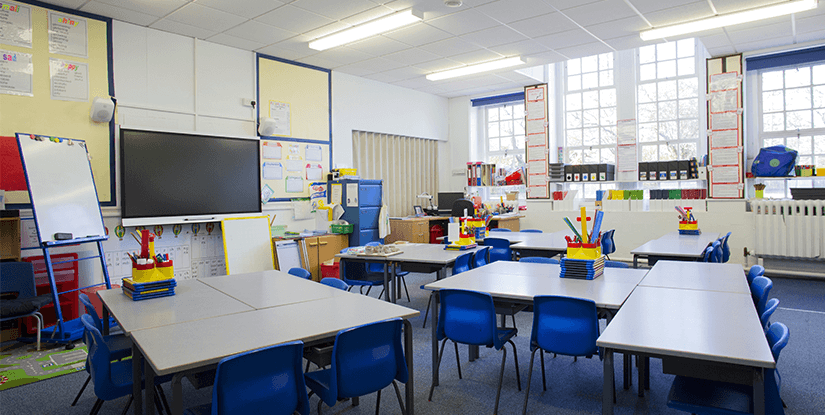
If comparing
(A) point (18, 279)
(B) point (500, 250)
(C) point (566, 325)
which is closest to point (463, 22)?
(B) point (500, 250)

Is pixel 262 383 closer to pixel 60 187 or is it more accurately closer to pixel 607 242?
pixel 60 187

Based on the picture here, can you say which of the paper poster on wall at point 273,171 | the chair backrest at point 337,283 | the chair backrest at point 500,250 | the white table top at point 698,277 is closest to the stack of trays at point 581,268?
the white table top at point 698,277

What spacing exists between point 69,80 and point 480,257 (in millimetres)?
4727

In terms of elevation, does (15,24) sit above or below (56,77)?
above

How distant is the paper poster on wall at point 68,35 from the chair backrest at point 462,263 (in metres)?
4.55

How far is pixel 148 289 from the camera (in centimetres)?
310

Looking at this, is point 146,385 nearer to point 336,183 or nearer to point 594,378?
point 594,378

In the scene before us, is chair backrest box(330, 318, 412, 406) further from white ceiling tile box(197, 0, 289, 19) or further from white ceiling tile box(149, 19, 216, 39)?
white ceiling tile box(149, 19, 216, 39)

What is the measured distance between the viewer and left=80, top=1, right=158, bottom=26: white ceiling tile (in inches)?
193

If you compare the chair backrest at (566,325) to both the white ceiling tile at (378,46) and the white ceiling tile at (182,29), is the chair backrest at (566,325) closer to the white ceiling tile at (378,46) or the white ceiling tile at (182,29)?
the white ceiling tile at (378,46)

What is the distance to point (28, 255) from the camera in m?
4.71

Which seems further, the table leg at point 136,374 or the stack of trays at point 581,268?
the stack of trays at point 581,268

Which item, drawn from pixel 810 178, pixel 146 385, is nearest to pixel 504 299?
pixel 146 385

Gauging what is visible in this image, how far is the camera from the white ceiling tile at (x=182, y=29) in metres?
5.44
